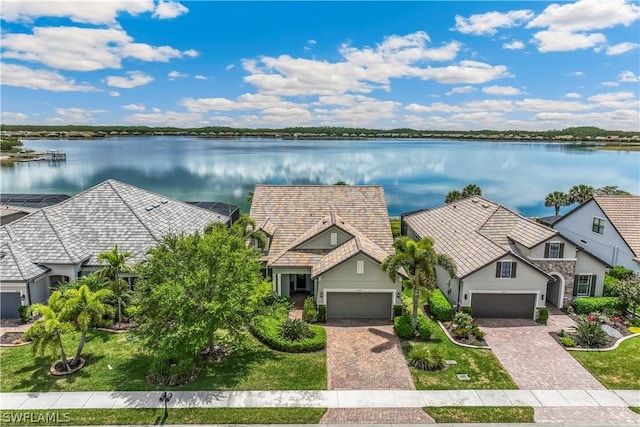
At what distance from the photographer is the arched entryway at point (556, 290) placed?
26438 millimetres

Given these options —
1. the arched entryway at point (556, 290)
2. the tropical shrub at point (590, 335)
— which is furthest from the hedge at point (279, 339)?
→ the arched entryway at point (556, 290)

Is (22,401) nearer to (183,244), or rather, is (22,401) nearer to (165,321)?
(165,321)

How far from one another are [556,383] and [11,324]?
A: 29.7 meters

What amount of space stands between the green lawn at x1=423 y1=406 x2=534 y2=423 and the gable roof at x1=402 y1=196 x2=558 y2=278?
9474 millimetres

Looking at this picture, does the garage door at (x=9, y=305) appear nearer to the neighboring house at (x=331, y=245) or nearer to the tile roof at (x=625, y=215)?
the neighboring house at (x=331, y=245)

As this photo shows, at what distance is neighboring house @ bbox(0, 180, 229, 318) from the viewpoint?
24.6 metres

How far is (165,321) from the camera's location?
1795cm

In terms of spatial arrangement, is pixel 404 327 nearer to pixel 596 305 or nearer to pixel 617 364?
pixel 617 364

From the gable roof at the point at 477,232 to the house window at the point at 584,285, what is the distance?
14.0 feet

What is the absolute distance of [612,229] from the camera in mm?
30594

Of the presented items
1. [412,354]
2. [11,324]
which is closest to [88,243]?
[11,324]

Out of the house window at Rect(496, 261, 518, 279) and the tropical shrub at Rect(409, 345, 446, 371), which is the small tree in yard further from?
the tropical shrub at Rect(409, 345, 446, 371)

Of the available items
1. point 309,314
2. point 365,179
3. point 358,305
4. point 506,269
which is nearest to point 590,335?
point 506,269

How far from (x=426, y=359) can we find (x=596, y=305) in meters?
14.3
